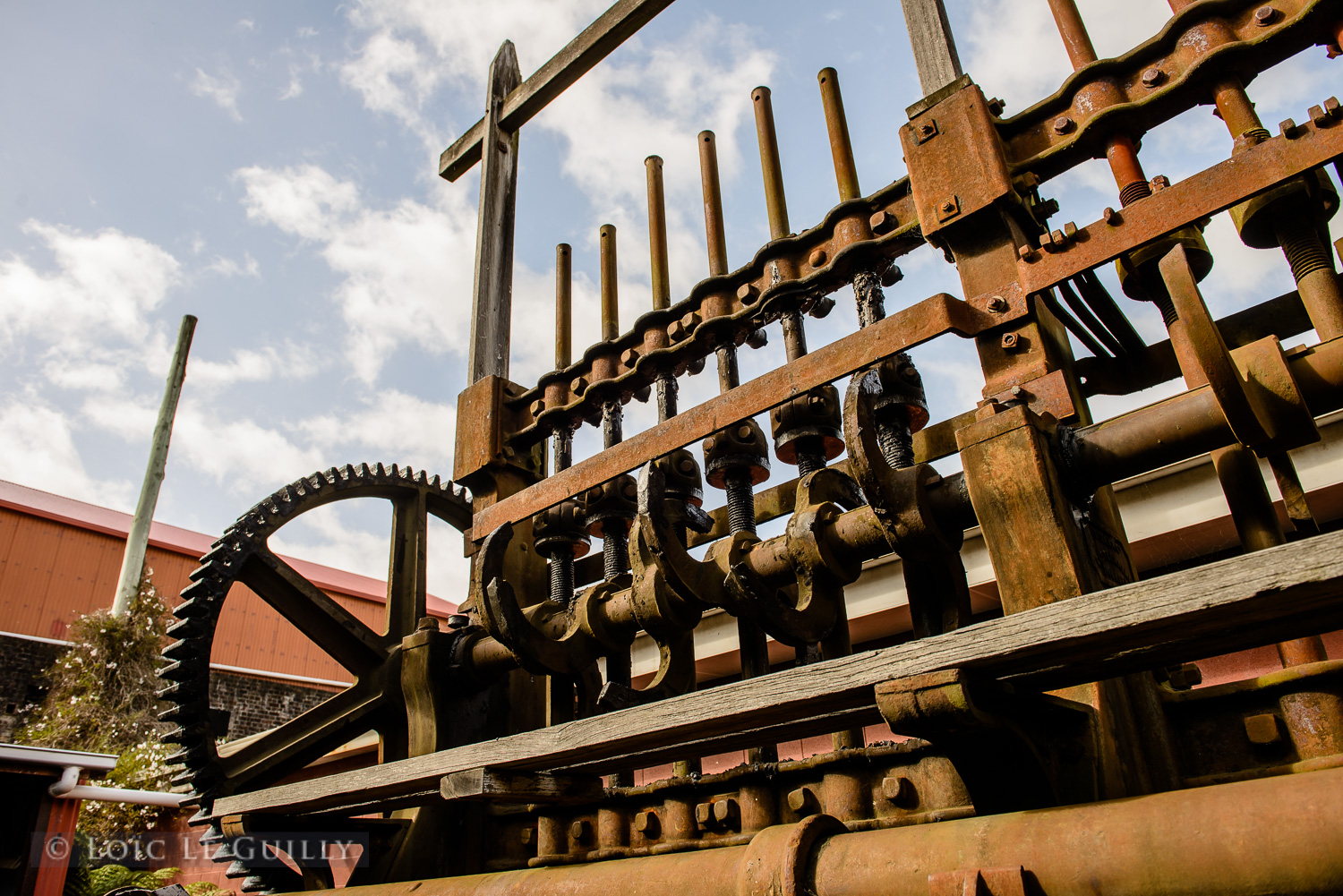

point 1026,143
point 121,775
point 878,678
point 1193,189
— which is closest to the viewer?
point 878,678

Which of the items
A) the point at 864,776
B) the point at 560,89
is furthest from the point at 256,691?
the point at 864,776

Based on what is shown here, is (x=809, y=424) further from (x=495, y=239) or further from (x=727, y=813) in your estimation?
(x=495, y=239)

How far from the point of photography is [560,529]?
3.12 m

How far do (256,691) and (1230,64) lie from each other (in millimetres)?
16745

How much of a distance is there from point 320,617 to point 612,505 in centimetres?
155

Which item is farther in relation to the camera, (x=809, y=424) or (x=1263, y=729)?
(x=809, y=424)

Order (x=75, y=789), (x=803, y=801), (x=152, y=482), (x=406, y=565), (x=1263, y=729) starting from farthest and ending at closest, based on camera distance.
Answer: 1. (x=152, y=482)
2. (x=75, y=789)
3. (x=406, y=565)
4. (x=803, y=801)
5. (x=1263, y=729)

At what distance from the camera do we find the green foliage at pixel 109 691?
13250 millimetres

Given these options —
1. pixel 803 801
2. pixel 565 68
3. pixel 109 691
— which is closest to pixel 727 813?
pixel 803 801

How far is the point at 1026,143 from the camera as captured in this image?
2293 millimetres

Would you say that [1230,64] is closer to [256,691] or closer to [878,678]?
[878,678]

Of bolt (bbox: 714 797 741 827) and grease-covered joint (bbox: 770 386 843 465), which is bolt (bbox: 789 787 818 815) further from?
grease-covered joint (bbox: 770 386 843 465)

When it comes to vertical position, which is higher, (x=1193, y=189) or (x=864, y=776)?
(x=1193, y=189)

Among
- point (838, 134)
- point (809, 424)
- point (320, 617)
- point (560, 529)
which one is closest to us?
point (809, 424)
